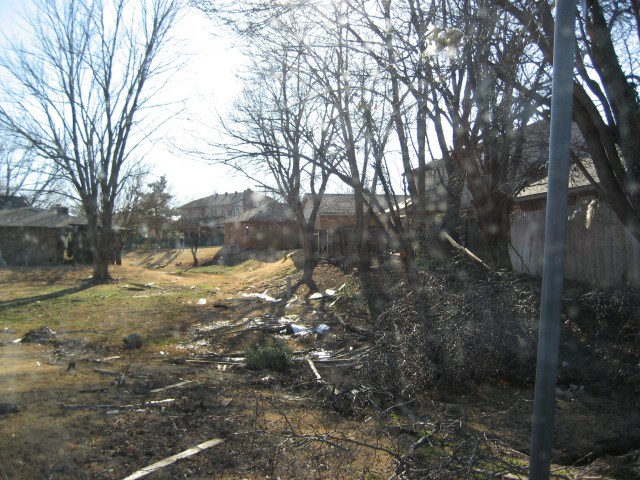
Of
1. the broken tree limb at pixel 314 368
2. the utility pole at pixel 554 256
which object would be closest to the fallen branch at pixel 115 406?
the broken tree limb at pixel 314 368

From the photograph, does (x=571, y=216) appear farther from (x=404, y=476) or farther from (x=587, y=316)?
(x=404, y=476)

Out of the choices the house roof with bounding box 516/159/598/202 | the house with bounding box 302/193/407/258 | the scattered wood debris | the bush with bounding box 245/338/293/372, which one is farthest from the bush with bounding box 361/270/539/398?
the house with bounding box 302/193/407/258

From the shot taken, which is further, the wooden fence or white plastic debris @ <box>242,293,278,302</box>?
white plastic debris @ <box>242,293,278,302</box>

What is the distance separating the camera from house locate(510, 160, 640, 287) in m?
9.27

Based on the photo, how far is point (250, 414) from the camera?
5.89 meters

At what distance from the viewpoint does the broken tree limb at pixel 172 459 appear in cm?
427

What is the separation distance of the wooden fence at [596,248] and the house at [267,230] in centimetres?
2949

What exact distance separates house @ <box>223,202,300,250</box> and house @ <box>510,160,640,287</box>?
28.8m

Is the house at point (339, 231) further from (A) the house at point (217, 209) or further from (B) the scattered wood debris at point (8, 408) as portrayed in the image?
(B) the scattered wood debris at point (8, 408)

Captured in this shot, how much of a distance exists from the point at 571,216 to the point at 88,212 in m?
22.0

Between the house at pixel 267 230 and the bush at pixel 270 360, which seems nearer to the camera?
the bush at pixel 270 360

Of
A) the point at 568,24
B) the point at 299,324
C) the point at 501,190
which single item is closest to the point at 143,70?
the point at 299,324

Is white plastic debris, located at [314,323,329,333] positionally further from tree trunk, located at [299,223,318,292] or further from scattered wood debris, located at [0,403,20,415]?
scattered wood debris, located at [0,403,20,415]

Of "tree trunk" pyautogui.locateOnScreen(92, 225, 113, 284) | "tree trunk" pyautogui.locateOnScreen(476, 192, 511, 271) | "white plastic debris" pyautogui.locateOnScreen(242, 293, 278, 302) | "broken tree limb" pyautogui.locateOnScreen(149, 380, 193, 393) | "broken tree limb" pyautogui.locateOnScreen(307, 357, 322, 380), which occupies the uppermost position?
"tree trunk" pyautogui.locateOnScreen(476, 192, 511, 271)
